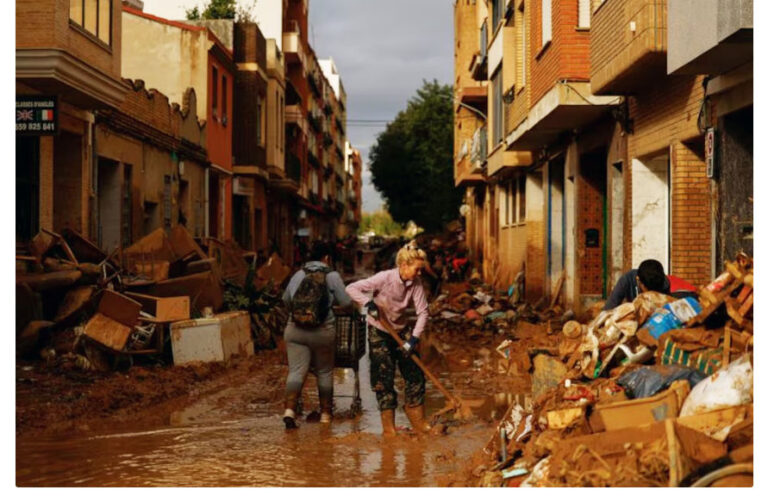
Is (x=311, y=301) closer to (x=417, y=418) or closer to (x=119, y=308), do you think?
(x=417, y=418)

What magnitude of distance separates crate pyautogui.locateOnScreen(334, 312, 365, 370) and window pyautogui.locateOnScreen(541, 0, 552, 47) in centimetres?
969

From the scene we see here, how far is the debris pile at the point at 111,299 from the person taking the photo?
11.7 meters

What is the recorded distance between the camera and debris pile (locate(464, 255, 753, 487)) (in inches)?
206

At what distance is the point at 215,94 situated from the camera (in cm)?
2869

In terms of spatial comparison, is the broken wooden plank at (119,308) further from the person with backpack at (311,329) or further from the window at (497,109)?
the window at (497,109)

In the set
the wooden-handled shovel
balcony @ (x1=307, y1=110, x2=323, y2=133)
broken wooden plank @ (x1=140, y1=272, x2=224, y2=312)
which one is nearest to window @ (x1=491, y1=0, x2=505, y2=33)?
broken wooden plank @ (x1=140, y1=272, x2=224, y2=312)

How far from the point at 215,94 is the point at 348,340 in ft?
66.5

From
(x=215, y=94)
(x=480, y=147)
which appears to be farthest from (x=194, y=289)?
(x=480, y=147)

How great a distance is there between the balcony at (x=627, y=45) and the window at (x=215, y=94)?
54.2ft

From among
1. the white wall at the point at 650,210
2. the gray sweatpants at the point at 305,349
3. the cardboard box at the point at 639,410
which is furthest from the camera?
the white wall at the point at 650,210

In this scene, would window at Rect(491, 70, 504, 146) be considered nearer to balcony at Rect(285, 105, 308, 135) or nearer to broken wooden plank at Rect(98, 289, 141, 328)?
broken wooden plank at Rect(98, 289, 141, 328)

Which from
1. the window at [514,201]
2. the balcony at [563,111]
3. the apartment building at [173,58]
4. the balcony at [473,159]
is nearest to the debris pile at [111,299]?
the balcony at [563,111]
